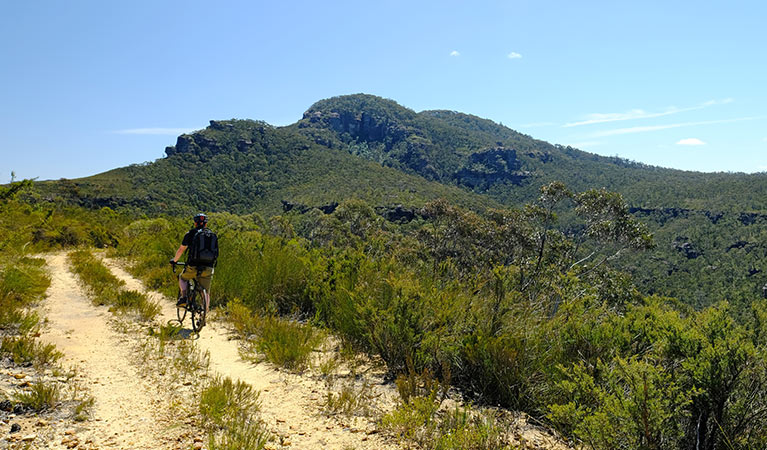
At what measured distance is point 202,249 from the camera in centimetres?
637

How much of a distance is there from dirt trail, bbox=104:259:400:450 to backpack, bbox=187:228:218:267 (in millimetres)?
1377

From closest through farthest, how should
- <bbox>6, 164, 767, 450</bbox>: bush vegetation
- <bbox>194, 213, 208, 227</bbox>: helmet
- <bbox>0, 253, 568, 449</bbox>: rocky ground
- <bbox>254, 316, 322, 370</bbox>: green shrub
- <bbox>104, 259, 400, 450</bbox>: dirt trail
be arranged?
<bbox>6, 164, 767, 450</bbox>: bush vegetation, <bbox>0, 253, 568, 449</bbox>: rocky ground, <bbox>104, 259, 400, 450</bbox>: dirt trail, <bbox>254, 316, 322, 370</bbox>: green shrub, <bbox>194, 213, 208, 227</bbox>: helmet

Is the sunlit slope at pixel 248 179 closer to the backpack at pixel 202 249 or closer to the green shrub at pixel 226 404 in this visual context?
the backpack at pixel 202 249

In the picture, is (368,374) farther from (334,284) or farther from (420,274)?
(334,284)

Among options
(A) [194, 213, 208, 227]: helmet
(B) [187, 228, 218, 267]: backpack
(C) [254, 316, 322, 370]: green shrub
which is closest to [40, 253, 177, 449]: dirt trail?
(C) [254, 316, 322, 370]: green shrub

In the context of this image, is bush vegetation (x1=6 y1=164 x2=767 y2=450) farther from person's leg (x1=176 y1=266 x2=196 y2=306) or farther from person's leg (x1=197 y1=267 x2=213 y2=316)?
person's leg (x1=176 y1=266 x2=196 y2=306)

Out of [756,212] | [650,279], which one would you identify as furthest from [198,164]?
[756,212]

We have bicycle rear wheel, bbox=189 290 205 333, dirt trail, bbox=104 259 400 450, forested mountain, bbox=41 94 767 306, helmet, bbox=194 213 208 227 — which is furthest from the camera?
forested mountain, bbox=41 94 767 306

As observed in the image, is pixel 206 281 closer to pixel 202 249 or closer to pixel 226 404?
pixel 202 249

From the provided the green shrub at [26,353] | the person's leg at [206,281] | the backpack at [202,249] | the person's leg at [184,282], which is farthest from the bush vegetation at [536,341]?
the green shrub at [26,353]

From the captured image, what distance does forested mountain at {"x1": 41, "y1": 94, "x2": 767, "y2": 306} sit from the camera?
75.2 m

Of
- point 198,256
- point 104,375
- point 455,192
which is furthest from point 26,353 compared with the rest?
point 455,192

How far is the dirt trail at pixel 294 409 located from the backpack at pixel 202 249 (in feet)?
4.52

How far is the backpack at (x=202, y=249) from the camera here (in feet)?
20.9
